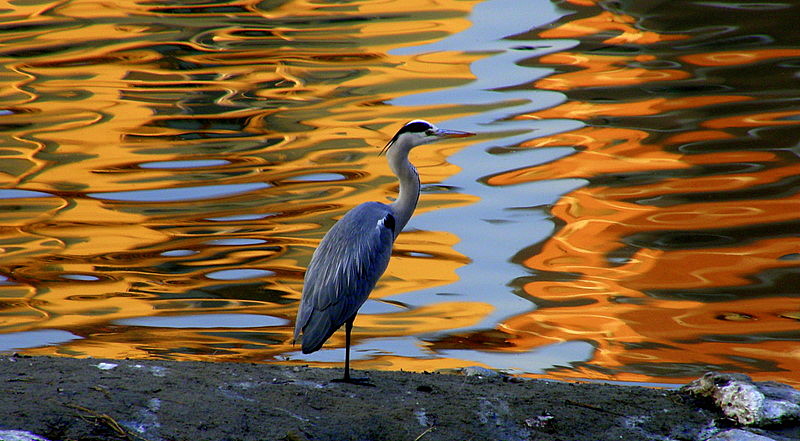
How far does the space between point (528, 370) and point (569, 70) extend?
7675mm

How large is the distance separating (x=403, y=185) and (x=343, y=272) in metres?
0.87

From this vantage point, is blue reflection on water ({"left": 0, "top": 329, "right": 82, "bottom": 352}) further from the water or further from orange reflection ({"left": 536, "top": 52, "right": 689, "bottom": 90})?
orange reflection ({"left": 536, "top": 52, "right": 689, "bottom": 90})

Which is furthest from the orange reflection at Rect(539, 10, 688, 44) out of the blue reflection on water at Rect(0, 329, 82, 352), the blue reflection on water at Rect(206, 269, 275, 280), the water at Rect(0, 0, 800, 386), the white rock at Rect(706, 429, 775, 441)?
the white rock at Rect(706, 429, 775, 441)

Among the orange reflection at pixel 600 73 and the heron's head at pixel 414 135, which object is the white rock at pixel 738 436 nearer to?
Answer: the heron's head at pixel 414 135

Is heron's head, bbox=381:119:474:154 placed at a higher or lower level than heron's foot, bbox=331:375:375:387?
higher

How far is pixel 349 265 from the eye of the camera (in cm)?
601

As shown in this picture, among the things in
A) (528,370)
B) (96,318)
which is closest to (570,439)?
(528,370)

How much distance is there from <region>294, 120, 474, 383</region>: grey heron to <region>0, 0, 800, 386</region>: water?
6.10 feet

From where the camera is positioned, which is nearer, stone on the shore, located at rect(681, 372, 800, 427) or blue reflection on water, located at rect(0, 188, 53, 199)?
stone on the shore, located at rect(681, 372, 800, 427)

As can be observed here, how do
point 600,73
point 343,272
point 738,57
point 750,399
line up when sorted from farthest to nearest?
point 738,57
point 600,73
point 343,272
point 750,399

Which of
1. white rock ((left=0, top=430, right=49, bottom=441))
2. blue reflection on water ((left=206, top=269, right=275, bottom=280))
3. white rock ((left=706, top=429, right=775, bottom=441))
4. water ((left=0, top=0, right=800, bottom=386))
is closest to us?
white rock ((left=0, top=430, right=49, bottom=441))

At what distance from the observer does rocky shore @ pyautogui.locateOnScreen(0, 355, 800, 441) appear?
482cm

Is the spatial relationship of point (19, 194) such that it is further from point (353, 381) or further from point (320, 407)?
point (320, 407)

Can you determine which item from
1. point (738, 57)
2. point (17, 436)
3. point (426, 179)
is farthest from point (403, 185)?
point (738, 57)
